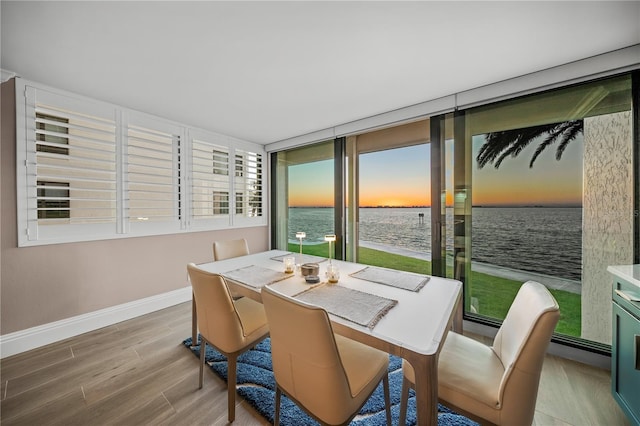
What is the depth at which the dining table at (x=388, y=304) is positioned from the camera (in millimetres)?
905

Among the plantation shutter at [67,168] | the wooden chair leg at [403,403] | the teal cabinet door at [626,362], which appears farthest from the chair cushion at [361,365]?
the plantation shutter at [67,168]

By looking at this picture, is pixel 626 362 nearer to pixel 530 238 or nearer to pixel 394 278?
→ pixel 530 238

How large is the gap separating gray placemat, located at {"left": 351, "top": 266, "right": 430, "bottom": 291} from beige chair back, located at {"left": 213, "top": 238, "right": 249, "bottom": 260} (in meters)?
1.43

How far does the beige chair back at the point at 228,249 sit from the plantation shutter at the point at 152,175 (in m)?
1.03

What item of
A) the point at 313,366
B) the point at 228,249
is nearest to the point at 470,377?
the point at 313,366

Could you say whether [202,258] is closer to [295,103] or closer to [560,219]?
[295,103]

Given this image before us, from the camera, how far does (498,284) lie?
236 centimetres

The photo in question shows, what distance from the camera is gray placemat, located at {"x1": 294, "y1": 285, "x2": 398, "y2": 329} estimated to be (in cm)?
116

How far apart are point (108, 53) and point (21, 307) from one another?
231cm

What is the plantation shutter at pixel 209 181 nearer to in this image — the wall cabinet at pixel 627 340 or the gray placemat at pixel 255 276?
the gray placemat at pixel 255 276

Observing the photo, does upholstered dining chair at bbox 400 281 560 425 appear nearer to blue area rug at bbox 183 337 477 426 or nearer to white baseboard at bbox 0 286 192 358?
blue area rug at bbox 183 337 477 426

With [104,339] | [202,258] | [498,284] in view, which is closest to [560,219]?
[498,284]

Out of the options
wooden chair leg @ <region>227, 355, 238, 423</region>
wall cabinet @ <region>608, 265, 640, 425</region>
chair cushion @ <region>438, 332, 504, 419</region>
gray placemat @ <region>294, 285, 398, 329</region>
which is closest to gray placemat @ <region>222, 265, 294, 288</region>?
gray placemat @ <region>294, 285, 398, 329</region>

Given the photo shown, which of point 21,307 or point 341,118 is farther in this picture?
point 341,118
